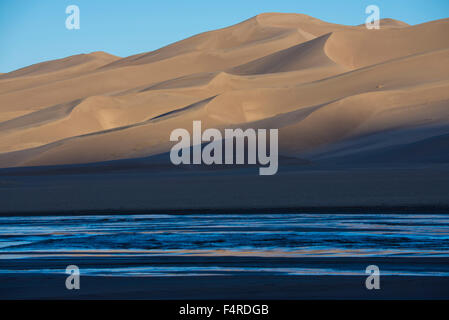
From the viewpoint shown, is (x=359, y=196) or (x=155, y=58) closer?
(x=359, y=196)

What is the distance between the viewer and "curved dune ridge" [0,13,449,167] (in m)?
63.6

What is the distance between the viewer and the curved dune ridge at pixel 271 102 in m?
63.6

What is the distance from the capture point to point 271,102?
269 feet

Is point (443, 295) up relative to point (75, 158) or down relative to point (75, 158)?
down

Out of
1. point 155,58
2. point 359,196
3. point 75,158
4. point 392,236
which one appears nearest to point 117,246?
point 392,236

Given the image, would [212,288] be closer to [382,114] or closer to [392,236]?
[392,236]

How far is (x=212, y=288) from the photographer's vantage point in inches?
472

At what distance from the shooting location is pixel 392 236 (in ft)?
58.4

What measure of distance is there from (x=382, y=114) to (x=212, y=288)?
5632 centimetres

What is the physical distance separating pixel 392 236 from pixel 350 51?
92995 mm
